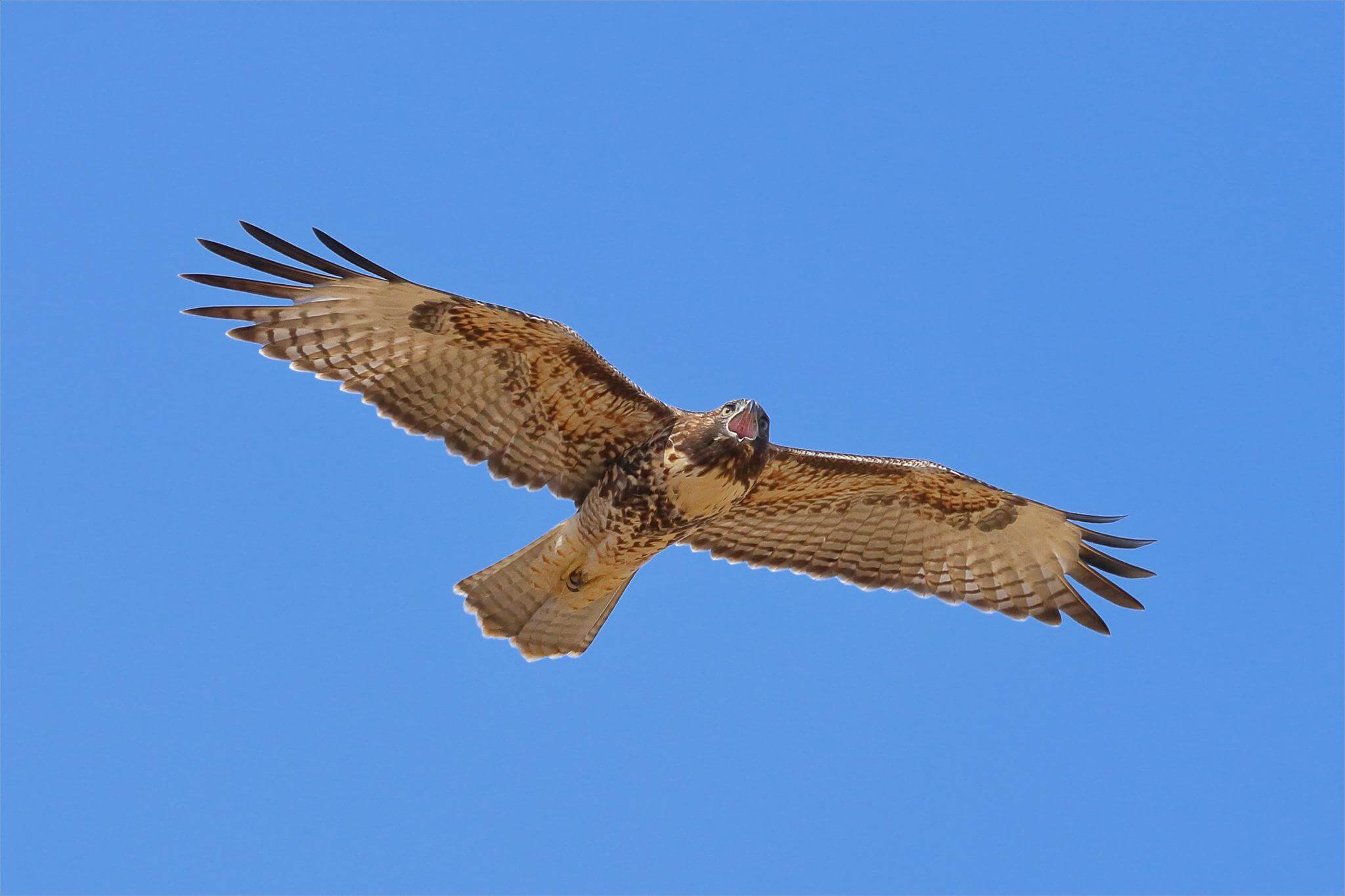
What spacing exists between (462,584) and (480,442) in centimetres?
102

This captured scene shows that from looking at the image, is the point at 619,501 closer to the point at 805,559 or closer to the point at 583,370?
the point at 583,370

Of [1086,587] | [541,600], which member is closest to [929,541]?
[1086,587]

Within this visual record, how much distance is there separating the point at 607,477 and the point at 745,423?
117 centimetres

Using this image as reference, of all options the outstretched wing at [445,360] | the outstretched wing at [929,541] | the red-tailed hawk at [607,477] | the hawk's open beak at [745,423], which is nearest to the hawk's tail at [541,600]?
the red-tailed hawk at [607,477]

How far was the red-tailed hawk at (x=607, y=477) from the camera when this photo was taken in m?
11.5

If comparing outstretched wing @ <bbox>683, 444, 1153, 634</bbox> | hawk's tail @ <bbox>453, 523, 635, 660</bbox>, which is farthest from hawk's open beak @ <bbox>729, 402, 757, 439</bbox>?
hawk's tail @ <bbox>453, 523, 635, 660</bbox>

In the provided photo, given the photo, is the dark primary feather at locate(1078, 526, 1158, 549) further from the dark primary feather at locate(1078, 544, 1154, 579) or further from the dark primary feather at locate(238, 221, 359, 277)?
the dark primary feather at locate(238, 221, 359, 277)

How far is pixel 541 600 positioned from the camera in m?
12.3

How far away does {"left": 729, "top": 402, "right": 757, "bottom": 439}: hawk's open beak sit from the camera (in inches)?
446

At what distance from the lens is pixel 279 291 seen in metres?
11.6

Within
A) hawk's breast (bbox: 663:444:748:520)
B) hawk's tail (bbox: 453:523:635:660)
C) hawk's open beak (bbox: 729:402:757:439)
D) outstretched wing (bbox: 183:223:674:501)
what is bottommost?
hawk's tail (bbox: 453:523:635:660)

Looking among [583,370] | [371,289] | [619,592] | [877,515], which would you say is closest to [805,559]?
[877,515]

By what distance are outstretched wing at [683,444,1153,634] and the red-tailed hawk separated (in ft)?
0.04

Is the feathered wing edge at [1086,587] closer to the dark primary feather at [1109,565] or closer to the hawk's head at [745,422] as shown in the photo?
the dark primary feather at [1109,565]
